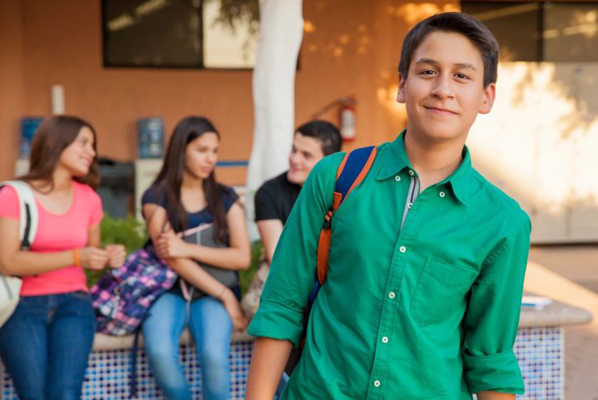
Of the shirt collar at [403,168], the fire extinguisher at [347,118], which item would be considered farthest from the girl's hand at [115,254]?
the fire extinguisher at [347,118]

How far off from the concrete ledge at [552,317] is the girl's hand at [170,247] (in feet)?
5.73

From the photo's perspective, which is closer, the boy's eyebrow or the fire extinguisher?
the boy's eyebrow

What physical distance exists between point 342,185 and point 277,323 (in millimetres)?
335

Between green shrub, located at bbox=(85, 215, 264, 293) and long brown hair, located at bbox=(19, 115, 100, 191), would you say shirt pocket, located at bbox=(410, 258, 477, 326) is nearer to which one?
long brown hair, located at bbox=(19, 115, 100, 191)

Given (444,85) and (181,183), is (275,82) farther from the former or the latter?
(444,85)

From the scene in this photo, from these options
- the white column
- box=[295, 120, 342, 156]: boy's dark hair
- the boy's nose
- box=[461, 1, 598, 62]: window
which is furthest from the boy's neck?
box=[461, 1, 598, 62]: window

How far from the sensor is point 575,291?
8086 millimetres

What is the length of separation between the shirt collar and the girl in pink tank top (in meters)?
2.27

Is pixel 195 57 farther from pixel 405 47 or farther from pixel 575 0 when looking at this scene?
pixel 405 47

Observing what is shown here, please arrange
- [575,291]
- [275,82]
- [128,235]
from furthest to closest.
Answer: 1. [575,291]
2. [128,235]
3. [275,82]

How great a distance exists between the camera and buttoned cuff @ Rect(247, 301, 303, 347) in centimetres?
187

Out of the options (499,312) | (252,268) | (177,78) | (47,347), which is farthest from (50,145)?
(177,78)

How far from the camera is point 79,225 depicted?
4070 millimetres

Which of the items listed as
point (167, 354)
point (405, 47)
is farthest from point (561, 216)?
point (405, 47)
